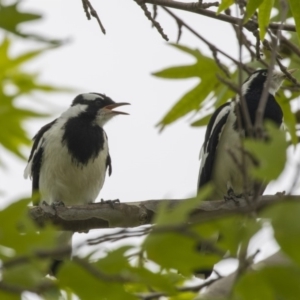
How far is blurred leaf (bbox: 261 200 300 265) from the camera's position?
1.54m

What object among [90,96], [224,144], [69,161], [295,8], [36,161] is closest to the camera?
[295,8]

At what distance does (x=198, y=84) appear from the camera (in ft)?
14.9

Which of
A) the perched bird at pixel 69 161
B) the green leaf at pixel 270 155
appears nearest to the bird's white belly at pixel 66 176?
the perched bird at pixel 69 161

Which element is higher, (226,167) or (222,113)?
(222,113)

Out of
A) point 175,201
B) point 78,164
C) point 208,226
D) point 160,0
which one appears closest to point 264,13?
point 160,0

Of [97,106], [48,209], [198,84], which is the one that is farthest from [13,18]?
[97,106]

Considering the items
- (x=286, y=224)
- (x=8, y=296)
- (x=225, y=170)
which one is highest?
(x=286, y=224)

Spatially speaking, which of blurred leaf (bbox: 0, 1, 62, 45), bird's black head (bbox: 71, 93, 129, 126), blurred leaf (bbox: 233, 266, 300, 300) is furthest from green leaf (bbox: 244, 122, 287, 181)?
bird's black head (bbox: 71, 93, 129, 126)

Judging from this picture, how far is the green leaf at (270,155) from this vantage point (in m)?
1.62

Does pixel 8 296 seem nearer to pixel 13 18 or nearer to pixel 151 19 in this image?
pixel 13 18

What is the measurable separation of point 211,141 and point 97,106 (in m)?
1.35

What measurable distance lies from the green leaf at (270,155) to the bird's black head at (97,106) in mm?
5252

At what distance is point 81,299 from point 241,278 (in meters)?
0.37

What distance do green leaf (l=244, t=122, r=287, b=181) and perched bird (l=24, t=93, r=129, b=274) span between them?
4679 millimetres
